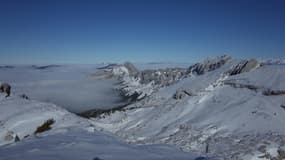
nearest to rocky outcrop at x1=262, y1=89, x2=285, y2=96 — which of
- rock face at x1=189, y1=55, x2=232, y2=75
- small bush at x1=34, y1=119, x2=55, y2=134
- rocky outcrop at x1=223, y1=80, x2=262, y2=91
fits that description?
rocky outcrop at x1=223, y1=80, x2=262, y2=91

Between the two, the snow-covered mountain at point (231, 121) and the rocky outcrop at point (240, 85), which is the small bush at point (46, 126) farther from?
the rocky outcrop at point (240, 85)

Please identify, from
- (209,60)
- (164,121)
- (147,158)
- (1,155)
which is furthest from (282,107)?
(209,60)

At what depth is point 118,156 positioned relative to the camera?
12500 mm

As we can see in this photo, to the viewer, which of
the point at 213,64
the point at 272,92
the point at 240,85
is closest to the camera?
the point at 272,92

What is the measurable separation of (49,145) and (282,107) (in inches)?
985

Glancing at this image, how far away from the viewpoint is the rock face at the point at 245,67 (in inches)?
2021

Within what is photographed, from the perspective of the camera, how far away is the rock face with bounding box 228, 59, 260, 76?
51.3m

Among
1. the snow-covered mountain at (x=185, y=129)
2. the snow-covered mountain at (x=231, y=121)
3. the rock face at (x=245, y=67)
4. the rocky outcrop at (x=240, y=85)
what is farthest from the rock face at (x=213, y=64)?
the rocky outcrop at (x=240, y=85)

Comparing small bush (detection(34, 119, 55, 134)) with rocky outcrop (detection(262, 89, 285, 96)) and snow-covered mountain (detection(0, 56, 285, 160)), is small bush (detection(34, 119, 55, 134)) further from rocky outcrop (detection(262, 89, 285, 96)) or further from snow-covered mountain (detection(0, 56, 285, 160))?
rocky outcrop (detection(262, 89, 285, 96))

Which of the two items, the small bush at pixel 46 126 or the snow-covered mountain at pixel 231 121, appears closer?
the snow-covered mountain at pixel 231 121

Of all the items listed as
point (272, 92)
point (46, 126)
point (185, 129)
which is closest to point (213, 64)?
point (272, 92)

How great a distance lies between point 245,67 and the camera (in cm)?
5234

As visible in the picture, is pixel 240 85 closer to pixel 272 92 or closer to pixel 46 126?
pixel 272 92

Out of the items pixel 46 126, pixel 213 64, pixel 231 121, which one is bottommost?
pixel 46 126
